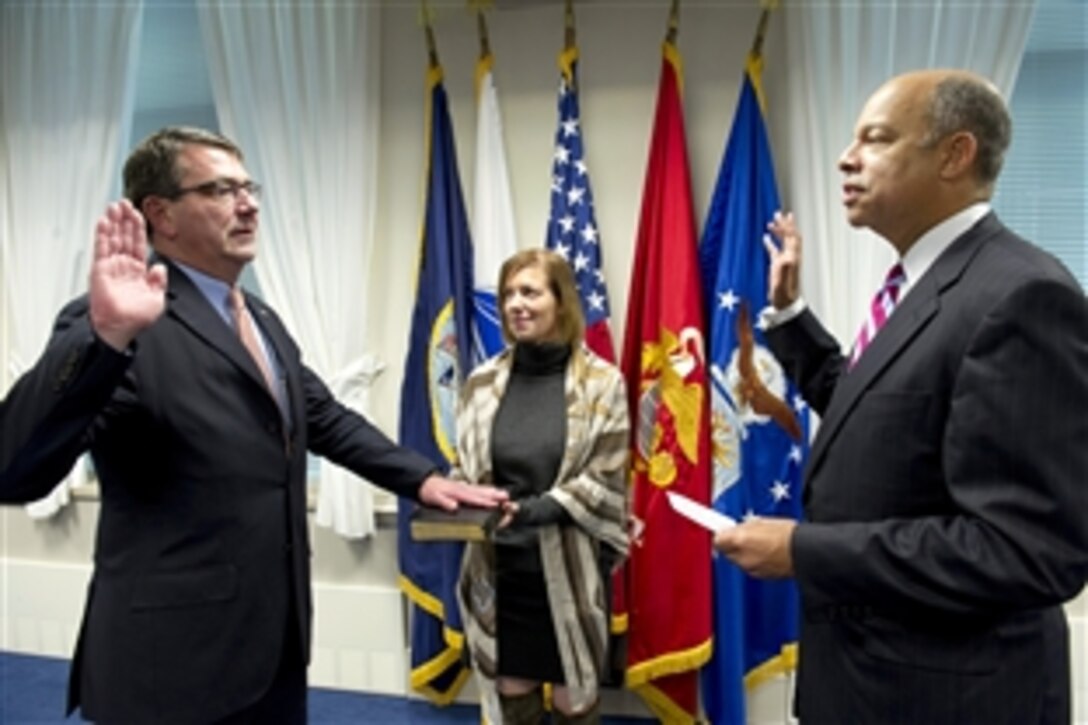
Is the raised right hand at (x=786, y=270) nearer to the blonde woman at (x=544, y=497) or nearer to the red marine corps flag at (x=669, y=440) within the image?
the blonde woman at (x=544, y=497)

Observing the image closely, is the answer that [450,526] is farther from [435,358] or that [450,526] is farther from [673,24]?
[673,24]

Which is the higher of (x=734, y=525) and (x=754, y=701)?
(x=734, y=525)

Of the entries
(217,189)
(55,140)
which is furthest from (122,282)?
(55,140)

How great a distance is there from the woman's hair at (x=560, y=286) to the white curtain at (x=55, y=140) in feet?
6.19

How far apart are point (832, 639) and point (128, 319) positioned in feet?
3.61

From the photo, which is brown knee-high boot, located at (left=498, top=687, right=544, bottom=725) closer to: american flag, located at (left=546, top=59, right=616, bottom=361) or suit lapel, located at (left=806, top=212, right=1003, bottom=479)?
american flag, located at (left=546, top=59, right=616, bottom=361)

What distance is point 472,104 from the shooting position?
3109 millimetres

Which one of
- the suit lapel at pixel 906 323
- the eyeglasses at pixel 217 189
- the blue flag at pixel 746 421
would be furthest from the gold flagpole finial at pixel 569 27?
the suit lapel at pixel 906 323

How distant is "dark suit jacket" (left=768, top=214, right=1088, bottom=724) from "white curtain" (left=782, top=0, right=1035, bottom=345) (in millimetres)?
1466

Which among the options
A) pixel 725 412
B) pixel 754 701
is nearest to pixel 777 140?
pixel 725 412

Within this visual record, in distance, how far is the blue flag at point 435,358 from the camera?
294 centimetres

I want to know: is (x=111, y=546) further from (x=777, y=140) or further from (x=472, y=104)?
(x=777, y=140)

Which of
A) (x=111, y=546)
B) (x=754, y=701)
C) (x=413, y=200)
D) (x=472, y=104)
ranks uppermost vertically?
(x=472, y=104)

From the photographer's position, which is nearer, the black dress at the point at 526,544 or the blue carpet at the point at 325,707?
the black dress at the point at 526,544
